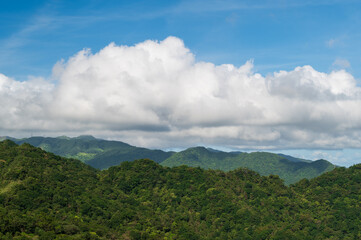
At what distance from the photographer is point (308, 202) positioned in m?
199

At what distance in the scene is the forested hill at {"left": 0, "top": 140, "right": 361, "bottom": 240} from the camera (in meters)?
116

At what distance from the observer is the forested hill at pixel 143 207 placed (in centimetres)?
11581

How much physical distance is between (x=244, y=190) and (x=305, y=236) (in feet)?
150

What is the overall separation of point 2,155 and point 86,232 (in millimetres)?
81723

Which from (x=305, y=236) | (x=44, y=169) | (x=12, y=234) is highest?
(x=44, y=169)

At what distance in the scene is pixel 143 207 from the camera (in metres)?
159

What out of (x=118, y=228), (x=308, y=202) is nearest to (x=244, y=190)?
(x=308, y=202)

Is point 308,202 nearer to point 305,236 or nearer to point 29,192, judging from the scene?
point 305,236

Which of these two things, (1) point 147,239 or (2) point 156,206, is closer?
(1) point 147,239

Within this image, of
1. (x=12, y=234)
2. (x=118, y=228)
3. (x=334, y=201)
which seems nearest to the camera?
(x=12, y=234)

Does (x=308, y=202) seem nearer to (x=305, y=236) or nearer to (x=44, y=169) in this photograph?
(x=305, y=236)

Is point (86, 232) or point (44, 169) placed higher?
point (44, 169)

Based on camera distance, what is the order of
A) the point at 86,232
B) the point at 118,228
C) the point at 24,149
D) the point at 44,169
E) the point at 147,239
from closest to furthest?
1. the point at 86,232
2. the point at 147,239
3. the point at 118,228
4. the point at 44,169
5. the point at 24,149

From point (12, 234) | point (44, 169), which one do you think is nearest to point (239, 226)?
point (44, 169)
